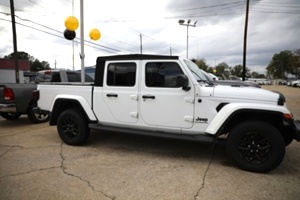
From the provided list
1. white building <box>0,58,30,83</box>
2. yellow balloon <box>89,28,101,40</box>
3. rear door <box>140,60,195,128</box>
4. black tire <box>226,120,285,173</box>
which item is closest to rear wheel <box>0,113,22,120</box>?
yellow balloon <box>89,28,101,40</box>

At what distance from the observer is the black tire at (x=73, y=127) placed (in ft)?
16.4

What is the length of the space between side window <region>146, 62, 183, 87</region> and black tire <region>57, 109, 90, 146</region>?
5.70 ft

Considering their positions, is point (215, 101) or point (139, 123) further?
point (139, 123)

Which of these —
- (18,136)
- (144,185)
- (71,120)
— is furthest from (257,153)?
(18,136)

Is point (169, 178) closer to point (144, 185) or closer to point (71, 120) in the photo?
Result: point (144, 185)

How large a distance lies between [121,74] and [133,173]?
1961 millimetres

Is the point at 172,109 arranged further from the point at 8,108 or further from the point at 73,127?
the point at 8,108

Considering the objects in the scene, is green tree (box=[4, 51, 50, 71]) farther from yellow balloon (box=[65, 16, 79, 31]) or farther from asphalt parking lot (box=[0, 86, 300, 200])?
asphalt parking lot (box=[0, 86, 300, 200])

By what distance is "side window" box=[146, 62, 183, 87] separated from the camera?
4.22 meters

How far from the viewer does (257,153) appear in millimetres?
3729

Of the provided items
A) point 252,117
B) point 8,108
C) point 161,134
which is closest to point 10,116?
point 8,108

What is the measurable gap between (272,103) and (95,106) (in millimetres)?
3300

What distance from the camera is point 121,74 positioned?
4.65 meters

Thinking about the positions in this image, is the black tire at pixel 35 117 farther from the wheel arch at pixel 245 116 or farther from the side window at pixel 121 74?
the wheel arch at pixel 245 116
